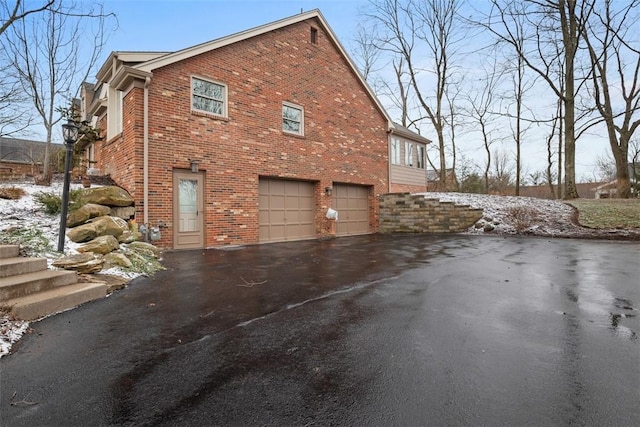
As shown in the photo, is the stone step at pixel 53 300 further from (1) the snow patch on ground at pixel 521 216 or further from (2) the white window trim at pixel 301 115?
(1) the snow patch on ground at pixel 521 216

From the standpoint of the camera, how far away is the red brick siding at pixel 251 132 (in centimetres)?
864

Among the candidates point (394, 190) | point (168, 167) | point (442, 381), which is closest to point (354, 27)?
point (394, 190)

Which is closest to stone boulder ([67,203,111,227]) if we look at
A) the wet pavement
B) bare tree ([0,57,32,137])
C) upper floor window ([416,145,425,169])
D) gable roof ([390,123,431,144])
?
the wet pavement

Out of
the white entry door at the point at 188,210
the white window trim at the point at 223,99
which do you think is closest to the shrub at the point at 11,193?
the white entry door at the point at 188,210

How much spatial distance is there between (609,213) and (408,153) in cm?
849

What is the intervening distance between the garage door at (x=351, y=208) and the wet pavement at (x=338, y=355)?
8373mm

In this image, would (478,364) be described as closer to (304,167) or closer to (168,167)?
(168,167)

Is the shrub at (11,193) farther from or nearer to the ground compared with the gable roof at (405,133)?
nearer to the ground

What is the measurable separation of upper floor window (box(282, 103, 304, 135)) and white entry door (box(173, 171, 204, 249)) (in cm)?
370

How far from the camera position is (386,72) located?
25688 millimetres

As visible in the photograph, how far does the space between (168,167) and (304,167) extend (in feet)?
15.3

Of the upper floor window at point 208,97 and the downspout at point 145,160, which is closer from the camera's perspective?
the downspout at point 145,160

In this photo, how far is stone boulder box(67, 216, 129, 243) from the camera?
230 inches

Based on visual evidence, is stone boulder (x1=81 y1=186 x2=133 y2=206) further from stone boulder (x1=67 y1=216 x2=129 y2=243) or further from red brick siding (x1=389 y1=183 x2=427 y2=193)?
red brick siding (x1=389 y1=183 x2=427 y2=193)
